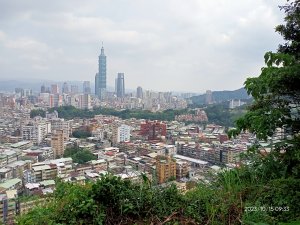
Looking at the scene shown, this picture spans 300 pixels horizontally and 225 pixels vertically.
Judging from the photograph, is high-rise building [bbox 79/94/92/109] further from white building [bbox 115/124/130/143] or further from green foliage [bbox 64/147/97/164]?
green foliage [bbox 64/147/97/164]

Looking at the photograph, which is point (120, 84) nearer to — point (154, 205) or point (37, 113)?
point (37, 113)

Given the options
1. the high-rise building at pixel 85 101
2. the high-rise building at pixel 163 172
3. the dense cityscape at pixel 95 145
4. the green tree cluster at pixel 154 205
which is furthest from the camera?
the high-rise building at pixel 85 101

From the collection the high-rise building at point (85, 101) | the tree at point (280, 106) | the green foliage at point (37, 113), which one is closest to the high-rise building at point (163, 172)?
the tree at point (280, 106)

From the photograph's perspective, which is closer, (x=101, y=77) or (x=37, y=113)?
(x=37, y=113)

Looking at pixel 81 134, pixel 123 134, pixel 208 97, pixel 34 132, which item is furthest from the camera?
pixel 208 97

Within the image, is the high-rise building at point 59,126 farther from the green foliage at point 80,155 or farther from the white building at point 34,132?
the green foliage at point 80,155

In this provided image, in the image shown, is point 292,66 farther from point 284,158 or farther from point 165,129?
point 165,129

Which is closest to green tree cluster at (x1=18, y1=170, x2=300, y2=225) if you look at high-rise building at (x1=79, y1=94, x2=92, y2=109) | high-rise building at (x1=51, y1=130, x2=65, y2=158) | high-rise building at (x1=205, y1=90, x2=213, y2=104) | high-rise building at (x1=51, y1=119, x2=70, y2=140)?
high-rise building at (x1=51, y1=130, x2=65, y2=158)

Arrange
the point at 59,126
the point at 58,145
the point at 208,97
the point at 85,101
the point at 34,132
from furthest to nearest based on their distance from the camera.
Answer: the point at 208,97 < the point at 85,101 < the point at 59,126 < the point at 34,132 < the point at 58,145

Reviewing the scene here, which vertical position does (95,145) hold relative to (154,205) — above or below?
below

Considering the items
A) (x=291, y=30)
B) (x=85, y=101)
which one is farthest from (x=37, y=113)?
(x=291, y=30)

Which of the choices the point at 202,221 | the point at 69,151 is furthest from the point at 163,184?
the point at 69,151
